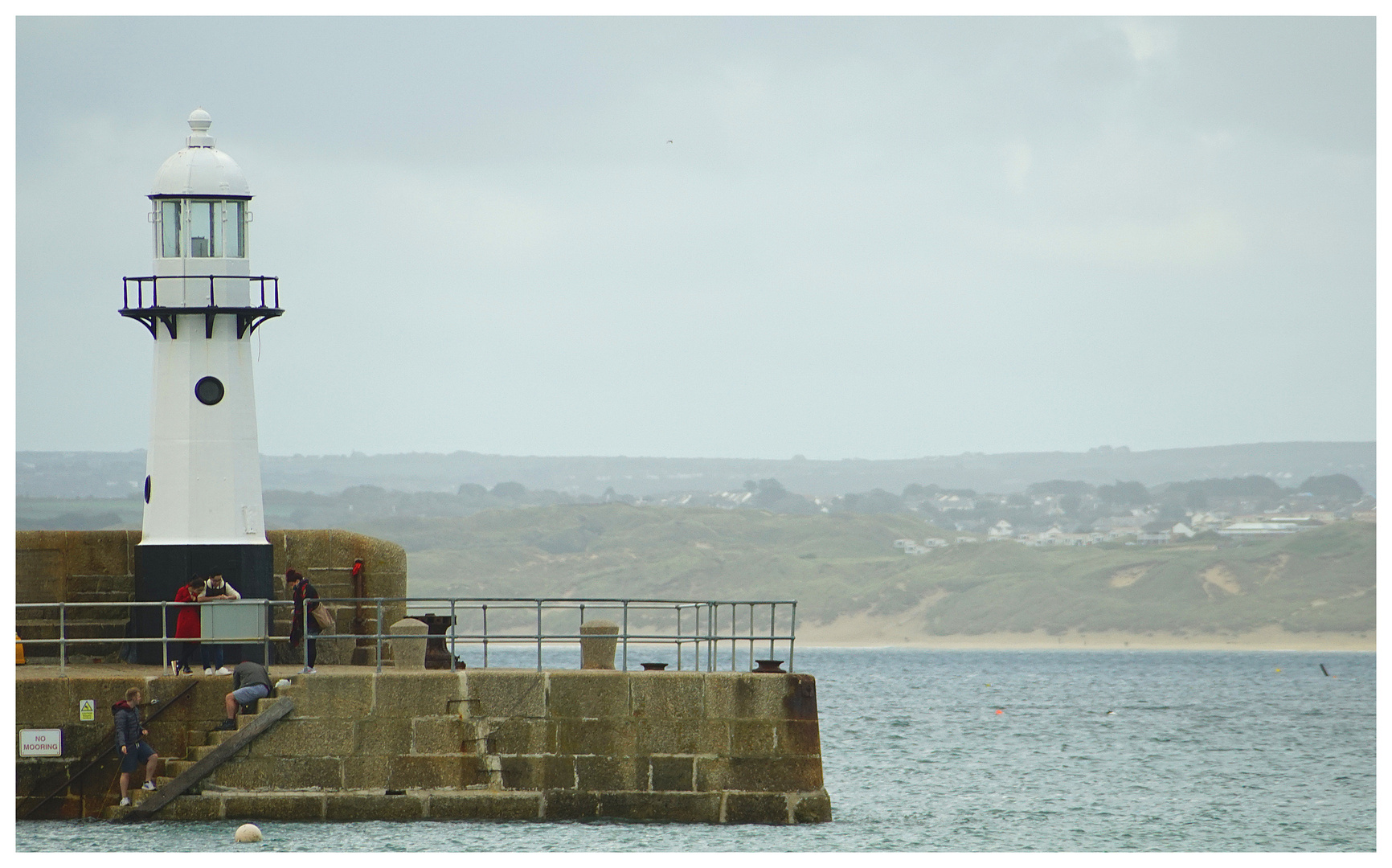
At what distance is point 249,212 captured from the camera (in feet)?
85.7

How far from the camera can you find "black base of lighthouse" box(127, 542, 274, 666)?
80.8 feet

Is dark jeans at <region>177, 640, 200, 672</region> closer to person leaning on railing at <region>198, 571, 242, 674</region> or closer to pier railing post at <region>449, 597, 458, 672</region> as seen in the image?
person leaning on railing at <region>198, 571, 242, 674</region>

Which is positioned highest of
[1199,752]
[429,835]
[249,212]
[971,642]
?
[249,212]

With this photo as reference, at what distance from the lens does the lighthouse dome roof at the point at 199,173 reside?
83.5ft

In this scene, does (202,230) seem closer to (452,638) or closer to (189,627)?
(189,627)

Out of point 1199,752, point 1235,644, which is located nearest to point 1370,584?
point 1235,644

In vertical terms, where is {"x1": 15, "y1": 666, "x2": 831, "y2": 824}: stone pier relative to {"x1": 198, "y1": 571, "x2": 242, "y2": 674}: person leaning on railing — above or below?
below

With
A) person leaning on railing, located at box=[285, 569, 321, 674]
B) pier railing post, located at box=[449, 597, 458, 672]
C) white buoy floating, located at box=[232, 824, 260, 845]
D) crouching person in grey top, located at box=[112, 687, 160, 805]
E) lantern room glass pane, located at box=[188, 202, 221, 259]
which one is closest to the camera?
white buoy floating, located at box=[232, 824, 260, 845]

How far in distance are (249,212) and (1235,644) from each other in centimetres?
17136

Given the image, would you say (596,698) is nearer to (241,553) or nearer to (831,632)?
(241,553)

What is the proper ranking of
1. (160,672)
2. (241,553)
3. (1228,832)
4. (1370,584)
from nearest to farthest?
(160,672) → (241,553) → (1228,832) → (1370,584)

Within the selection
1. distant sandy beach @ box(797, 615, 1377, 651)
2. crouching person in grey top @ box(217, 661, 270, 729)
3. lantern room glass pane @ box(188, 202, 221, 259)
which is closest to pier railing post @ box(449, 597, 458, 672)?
crouching person in grey top @ box(217, 661, 270, 729)

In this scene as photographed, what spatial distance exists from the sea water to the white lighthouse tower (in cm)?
407

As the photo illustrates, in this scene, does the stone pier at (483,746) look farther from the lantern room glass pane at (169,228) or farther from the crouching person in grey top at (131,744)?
the lantern room glass pane at (169,228)
